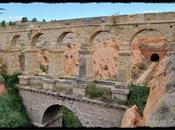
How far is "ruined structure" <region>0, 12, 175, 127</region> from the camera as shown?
13.7 m

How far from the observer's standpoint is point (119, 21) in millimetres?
14297

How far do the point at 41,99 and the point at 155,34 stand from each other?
16733 millimetres

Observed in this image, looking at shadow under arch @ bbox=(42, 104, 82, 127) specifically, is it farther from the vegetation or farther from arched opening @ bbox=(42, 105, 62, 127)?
the vegetation

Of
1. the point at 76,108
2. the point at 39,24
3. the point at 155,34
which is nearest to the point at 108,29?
the point at 76,108

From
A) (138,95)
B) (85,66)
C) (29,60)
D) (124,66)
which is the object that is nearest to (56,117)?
(29,60)

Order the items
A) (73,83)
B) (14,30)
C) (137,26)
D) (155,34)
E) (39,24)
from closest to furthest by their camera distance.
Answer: (137,26) → (73,83) → (39,24) → (14,30) → (155,34)

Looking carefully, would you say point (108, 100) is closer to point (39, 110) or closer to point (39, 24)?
point (39, 110)

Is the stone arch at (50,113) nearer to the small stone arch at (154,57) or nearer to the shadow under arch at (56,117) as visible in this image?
the shadow under arch at (56,117)

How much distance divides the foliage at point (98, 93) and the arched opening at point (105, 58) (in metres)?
9.00

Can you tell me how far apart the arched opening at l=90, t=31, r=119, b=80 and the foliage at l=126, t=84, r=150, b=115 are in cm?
1046

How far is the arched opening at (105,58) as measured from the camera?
984 inches

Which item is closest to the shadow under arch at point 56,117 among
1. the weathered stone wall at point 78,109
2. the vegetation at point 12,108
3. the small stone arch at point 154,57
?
the weathered stone wall at point 78,109

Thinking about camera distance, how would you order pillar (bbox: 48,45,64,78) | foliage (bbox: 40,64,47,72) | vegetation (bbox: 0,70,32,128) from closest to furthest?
vegetation (bbox: 0,70,32,128)
pillar (bbox: 48,45,64,78)
foliage (bbox: 40,64,47,72)

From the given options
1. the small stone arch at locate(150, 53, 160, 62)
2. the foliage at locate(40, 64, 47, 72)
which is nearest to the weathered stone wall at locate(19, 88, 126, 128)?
the foliage at locate(40, 64, 47, 72)
